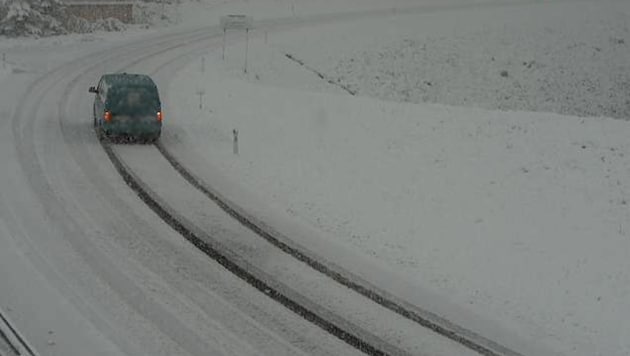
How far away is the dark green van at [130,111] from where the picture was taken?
22.4 m

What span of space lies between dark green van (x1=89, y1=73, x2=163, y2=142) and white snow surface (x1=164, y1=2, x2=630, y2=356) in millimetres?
1028

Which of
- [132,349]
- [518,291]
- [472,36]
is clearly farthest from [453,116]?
[472,36]

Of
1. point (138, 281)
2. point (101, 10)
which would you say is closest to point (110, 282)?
point (138, 281)

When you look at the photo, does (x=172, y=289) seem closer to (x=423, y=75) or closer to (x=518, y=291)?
(x=518, y=291)

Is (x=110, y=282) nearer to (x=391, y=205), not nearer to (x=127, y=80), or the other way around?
(x=391, y=205)

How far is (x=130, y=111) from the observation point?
882 inches

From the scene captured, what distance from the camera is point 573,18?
193 feet

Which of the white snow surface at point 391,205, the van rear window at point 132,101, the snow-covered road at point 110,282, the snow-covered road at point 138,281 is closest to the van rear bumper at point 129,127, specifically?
the van rear window at point 132,101

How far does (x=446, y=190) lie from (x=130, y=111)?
9.50 metres

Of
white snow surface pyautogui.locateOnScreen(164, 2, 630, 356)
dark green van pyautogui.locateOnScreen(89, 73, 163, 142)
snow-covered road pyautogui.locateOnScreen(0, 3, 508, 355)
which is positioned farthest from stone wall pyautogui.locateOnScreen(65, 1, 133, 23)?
snow-covered road pyautogui.locateOnScreen(0, 3, 508, 355)

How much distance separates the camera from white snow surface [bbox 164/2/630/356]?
14586mm

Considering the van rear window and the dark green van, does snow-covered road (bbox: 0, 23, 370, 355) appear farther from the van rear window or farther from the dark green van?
the van rear window

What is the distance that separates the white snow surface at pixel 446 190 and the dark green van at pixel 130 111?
1.03 metres

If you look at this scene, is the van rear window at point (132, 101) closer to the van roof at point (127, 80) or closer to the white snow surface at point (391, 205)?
the van roof at point (127, 80)
